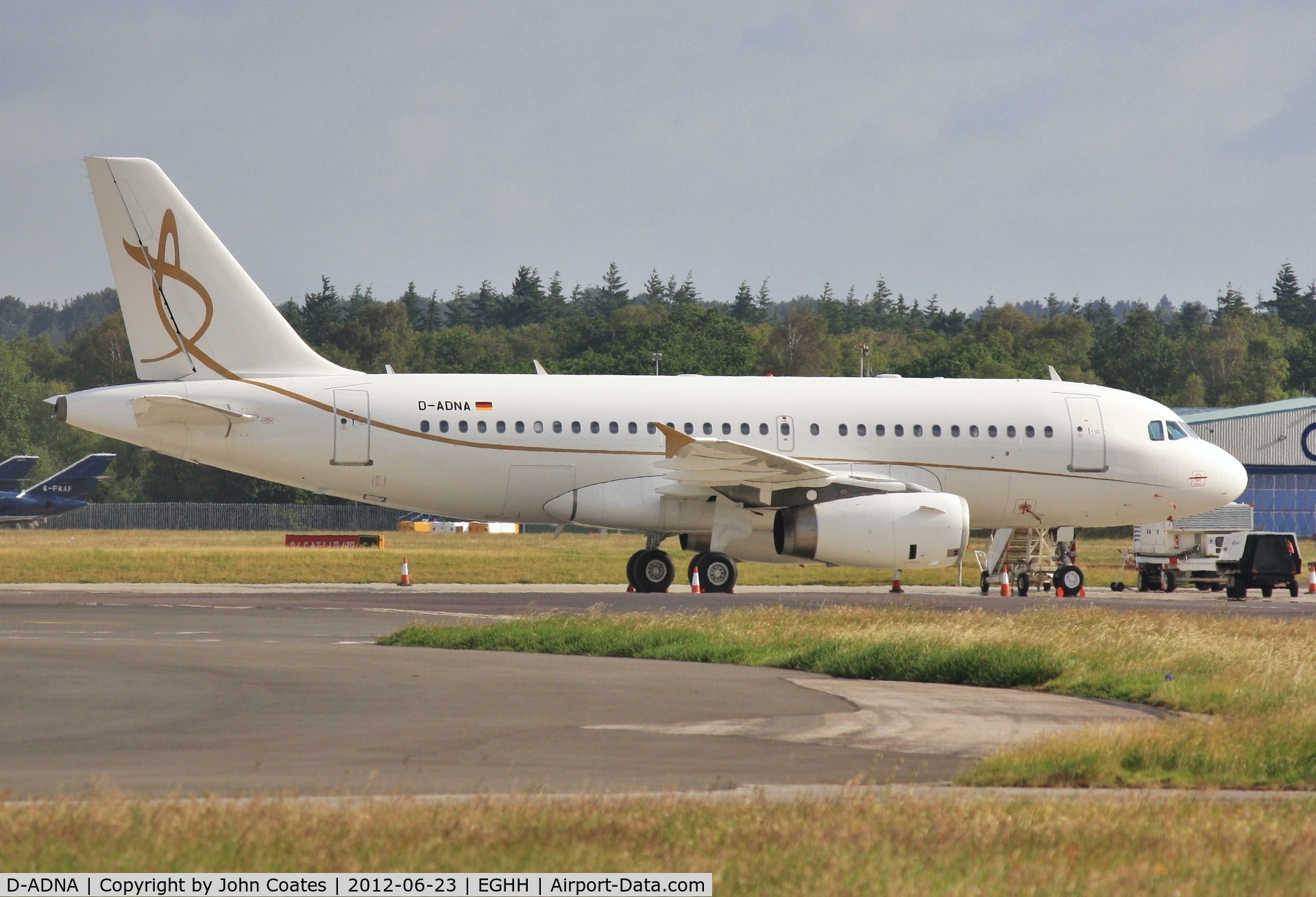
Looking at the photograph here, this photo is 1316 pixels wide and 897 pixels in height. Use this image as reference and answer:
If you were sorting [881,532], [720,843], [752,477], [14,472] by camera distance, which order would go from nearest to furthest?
[720,843] → [881,532] → [752,477] → [14,472]

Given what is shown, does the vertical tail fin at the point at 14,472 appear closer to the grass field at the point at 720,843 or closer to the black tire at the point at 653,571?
the black tire at the point at 653,571

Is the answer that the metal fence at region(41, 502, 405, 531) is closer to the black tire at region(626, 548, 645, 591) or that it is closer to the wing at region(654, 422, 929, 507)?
the black tire at region(626, 548, 645, 591)

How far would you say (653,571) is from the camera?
27828 mm

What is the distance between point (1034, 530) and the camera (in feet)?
98.6

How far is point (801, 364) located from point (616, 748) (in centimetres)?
Answer: 11317

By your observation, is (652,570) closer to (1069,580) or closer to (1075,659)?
(1069,580)

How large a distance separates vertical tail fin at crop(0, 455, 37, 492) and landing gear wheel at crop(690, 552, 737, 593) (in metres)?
56.1

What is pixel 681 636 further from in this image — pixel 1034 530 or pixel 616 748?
pixel 1034 530

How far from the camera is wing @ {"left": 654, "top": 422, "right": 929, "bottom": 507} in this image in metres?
25.2

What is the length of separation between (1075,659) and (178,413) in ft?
53.6

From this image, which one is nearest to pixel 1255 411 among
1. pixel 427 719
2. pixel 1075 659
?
pixel 1075 659

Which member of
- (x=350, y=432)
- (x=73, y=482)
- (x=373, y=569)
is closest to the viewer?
(x=350, y=432)

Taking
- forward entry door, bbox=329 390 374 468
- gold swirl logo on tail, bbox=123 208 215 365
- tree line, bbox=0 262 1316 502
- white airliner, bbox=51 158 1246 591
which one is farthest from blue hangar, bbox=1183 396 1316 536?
gold swirl logo on tail, bbox=123 208 215 365

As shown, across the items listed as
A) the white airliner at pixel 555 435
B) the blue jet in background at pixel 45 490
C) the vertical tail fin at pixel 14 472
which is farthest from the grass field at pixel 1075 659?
the vertical tail fin at pixel 14 472
